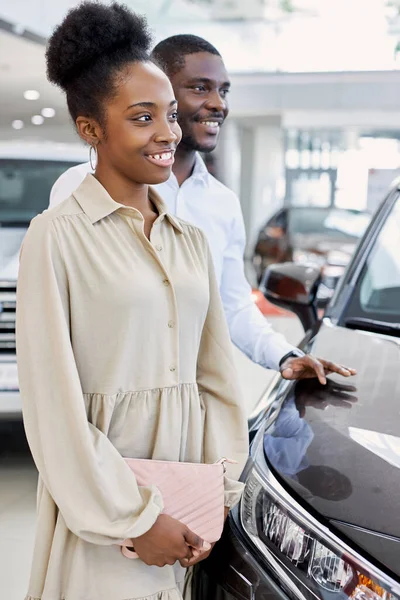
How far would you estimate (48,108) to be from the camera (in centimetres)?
2075

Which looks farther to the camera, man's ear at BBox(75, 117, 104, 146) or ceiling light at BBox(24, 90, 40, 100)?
ceiling light at BBox(24, 90, 40, 100)

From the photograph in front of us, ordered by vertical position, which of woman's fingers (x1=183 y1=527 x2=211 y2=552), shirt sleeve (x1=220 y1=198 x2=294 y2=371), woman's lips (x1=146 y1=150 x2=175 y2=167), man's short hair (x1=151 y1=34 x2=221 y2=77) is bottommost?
woman's fingers (x1=183 y1=527 x2=211 y2=552)

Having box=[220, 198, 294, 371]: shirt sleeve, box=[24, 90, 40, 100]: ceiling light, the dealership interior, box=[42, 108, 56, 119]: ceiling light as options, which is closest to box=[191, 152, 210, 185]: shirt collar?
box=[220, 198, 294, 371]: shirt sleeve

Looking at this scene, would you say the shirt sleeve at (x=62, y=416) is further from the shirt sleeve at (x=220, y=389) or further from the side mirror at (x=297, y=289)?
the side mirror at (x=297, y=289)

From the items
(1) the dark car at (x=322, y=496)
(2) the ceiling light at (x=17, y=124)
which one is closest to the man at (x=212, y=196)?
(1) the dark car at (x=322, y=496)

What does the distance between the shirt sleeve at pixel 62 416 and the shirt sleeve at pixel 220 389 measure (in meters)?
0.26

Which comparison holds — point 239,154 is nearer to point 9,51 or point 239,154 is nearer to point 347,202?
point 347,202

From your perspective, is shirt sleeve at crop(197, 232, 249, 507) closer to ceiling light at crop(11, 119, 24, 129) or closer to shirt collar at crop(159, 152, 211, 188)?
shirt collar at crop(159, 152, 211, 188)

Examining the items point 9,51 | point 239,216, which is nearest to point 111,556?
point 239,216

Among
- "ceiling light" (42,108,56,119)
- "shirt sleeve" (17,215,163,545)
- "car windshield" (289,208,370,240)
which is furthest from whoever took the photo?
"ceiling light" (42,108,56,119)

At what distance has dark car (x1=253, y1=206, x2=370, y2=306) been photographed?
10102 mm

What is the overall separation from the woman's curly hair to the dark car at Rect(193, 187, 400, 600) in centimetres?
76

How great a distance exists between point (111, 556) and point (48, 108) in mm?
20098

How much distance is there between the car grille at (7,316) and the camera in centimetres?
418
